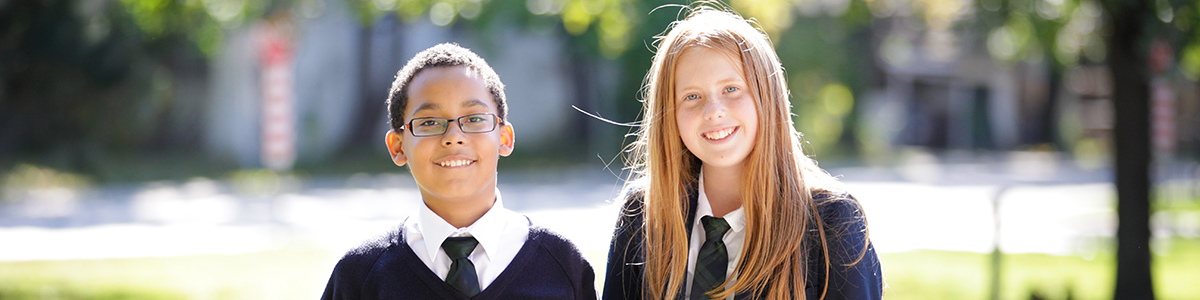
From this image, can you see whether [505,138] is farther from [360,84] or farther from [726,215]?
[360,84]

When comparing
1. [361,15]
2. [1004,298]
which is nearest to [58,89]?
[361,15]

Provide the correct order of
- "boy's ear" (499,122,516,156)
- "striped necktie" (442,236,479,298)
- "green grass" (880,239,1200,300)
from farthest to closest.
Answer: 1. "green grass" (880,239,1200,300)
2. "boy's ear" (499,122,516,156)
3. "striped necktie" (442,236,479,298)

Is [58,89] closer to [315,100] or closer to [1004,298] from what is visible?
[315,100]

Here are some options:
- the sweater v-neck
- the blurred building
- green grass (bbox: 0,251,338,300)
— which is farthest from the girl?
the blurred building

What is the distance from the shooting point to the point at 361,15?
5.12 m

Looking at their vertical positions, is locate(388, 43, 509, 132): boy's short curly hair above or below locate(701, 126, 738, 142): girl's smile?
above

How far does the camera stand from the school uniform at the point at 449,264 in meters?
2.08

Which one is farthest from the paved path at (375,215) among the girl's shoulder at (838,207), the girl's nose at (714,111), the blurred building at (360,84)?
the blurred building at (360,84)

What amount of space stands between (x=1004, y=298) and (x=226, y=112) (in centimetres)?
1720

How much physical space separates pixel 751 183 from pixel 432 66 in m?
0.85

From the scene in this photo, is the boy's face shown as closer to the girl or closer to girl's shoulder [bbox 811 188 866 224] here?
the girl

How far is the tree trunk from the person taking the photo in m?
5.17

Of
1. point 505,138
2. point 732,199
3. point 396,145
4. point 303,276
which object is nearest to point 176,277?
point 303,276

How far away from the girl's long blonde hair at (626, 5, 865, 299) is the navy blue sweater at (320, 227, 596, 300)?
0.96ft
